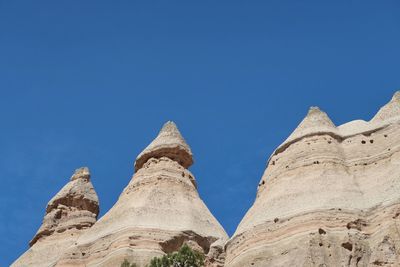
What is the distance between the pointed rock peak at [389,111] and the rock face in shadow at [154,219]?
940 centimetres

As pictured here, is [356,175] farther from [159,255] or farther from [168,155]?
[168,155]

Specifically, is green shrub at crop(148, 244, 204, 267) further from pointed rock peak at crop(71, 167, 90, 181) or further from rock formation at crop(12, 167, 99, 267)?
pointed rock peak at crop(71, 167, 90, 181)

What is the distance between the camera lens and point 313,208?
31.7 metres

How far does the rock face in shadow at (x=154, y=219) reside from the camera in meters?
41.3

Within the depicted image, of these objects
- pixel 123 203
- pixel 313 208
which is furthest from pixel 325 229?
pixel 123 203

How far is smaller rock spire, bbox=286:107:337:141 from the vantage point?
122 ft

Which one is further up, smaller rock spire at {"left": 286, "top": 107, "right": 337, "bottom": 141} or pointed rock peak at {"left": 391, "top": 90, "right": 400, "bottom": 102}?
pointed rock peak at {"left": 391, "top": 90, "right": 400, "bottom": 102}

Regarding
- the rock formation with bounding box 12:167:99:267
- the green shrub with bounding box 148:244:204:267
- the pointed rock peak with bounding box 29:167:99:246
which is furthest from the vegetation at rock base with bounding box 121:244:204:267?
the pointed rock peak with bounding box 29:167:99:246

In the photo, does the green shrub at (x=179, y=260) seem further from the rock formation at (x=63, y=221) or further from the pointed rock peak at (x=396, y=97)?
the rock formation at (x=63, y=221)

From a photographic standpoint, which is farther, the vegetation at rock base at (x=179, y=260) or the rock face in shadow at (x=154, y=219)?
the rock face in shadow at (x=154, y=219)

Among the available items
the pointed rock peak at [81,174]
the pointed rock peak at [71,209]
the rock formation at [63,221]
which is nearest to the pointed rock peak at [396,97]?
the rock formation at [63,221]

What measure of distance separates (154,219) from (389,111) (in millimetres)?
13672

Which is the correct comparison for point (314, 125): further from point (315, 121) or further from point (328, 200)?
point (328, 200)

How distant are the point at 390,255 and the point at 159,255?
584 inches
